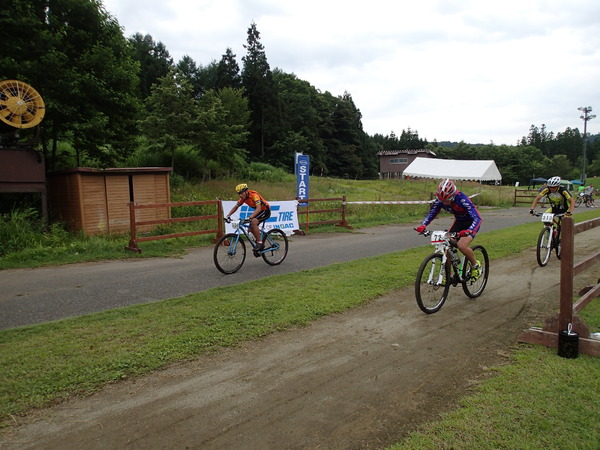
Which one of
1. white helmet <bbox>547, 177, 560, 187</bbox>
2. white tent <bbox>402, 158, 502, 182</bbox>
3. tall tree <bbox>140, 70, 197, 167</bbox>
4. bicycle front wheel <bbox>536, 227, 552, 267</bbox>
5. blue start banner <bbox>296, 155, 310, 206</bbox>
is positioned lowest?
bicycle front wheel <bbox>536, 227, 552, 267</bbox>

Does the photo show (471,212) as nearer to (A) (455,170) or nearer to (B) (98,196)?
(B) (98,196)

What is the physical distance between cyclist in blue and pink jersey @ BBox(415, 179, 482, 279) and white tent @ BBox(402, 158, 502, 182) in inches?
1452

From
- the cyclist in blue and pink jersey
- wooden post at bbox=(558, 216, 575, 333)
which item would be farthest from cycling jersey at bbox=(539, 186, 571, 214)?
wooden post at bbox=(558, 216, 575, 333)

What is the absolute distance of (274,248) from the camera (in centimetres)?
955

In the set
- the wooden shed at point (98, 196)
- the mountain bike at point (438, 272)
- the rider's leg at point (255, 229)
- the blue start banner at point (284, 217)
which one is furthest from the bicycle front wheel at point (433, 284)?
the wooden shed at point (98, 196)

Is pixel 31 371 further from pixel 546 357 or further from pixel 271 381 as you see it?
pixel 546 357

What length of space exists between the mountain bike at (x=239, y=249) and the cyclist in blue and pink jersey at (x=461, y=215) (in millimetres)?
4131

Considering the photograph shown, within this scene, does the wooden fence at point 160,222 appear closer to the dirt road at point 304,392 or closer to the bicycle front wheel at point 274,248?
the bicycle front wheel at point 274,248

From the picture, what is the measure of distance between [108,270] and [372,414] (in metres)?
7.54

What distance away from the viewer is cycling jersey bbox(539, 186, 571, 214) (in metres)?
9.32

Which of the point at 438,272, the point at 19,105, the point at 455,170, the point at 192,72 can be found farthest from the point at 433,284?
the point at 192,72

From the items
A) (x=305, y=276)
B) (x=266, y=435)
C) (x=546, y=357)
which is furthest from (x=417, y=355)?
(x=305, y=276)

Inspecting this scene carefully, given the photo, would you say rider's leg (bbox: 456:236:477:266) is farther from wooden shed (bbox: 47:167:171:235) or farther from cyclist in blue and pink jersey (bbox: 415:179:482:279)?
wooden shed (bbox: 47:167:171:235)

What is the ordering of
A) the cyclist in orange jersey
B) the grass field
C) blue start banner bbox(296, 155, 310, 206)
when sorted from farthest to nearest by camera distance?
blue start banner bbox(296, 155, 310, 206) < the cyclist in orange jersey < the grass field
